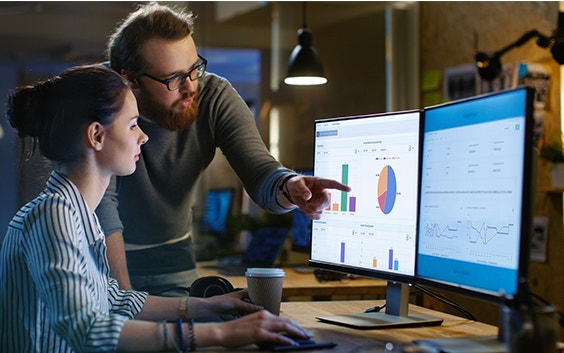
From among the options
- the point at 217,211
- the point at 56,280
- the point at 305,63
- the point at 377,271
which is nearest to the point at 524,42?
the point at 305,63

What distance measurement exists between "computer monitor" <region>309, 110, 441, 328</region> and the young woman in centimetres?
28

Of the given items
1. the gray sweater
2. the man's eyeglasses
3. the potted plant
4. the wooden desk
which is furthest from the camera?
the potted plant

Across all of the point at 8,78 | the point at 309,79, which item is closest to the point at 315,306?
the point at 309,79

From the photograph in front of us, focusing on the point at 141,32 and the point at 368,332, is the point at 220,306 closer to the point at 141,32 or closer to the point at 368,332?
the point at 368,332

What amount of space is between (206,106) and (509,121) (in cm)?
111

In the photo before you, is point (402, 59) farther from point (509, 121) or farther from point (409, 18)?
point (509, 121)

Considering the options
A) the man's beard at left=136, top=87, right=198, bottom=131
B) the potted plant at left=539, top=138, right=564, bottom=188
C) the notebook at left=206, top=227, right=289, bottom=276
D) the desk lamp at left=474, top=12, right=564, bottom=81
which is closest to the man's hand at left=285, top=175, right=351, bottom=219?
the man's beard at left=136, top=87, right=198, bottom=131

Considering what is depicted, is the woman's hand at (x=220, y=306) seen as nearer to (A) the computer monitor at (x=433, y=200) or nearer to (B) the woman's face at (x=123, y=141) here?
(A) the computer monitor at (x=433, y=200)

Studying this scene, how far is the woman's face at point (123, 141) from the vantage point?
1.62 metres

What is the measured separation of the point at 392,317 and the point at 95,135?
784 mm

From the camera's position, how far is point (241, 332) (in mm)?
1365

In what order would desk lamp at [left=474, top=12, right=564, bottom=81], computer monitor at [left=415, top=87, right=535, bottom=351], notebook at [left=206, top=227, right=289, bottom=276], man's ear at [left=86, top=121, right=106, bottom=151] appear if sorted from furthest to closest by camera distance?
notebook at [left=206, top=227, right=289, bottom=276] → desk lamp at [left=474, top=12, right=564, bottom=81] → man's ear at [left=86, top=121, right=106, bottom=151] → computer monitor at [left=415, top=87, right=535, bottom=351]

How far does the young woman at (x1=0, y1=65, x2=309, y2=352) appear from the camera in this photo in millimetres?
1355

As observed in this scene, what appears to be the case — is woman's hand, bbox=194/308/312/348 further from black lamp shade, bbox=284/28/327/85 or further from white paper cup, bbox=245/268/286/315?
black lamp shade, bbox=284/28/327/85
